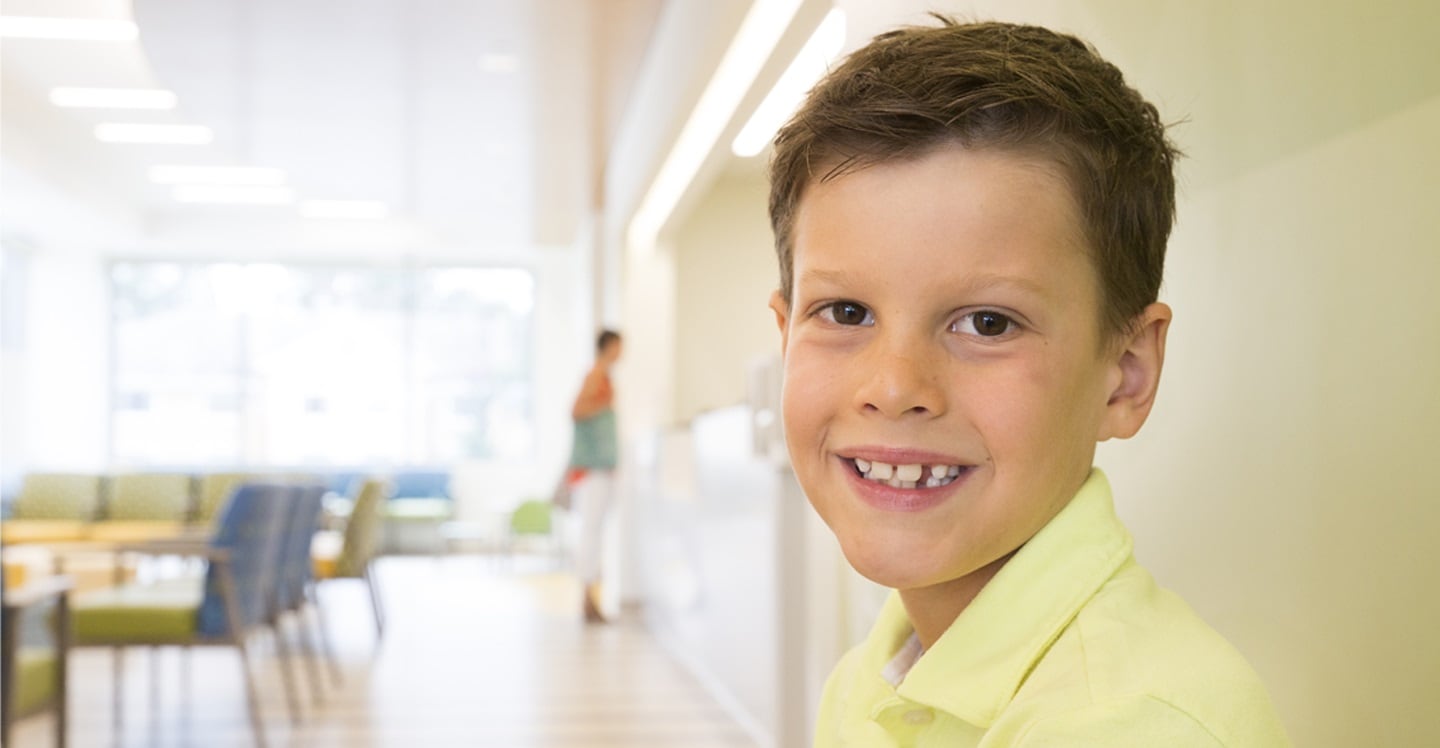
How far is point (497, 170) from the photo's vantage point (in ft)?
29.8

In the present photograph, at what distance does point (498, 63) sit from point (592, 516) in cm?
249

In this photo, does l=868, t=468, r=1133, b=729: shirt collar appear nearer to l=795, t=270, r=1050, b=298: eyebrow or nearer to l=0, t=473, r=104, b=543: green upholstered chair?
l=795, t=270, r=1050, b=298: eyebrow

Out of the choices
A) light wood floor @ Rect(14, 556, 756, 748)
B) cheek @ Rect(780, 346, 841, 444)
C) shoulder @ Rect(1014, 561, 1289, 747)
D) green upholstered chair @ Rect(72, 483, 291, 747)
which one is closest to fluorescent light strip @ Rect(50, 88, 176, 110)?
light wood floor @ Rect(14, 556, 756, 748)

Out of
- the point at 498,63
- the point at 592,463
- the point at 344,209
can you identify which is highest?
the point at 344,209

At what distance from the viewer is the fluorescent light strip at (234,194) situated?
1010 centimetres

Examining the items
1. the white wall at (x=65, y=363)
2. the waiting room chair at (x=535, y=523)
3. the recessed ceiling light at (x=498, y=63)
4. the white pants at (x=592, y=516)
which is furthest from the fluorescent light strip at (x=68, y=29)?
the white wall at (x=65, y=363)

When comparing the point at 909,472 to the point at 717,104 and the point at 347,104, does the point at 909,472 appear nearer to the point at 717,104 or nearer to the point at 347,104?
the point at 717,104

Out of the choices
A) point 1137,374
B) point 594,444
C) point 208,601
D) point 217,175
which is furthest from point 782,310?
point 217,175

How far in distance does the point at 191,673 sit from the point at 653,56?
333 centimetres

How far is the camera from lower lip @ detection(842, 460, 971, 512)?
2.43ft

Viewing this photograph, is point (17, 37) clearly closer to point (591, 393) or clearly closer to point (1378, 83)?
point (591, 393)

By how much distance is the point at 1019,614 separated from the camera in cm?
72

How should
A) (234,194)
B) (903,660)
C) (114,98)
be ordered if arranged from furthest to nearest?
(234,194)
(114,98)
(903,660)

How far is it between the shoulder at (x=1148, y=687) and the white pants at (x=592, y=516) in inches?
263
